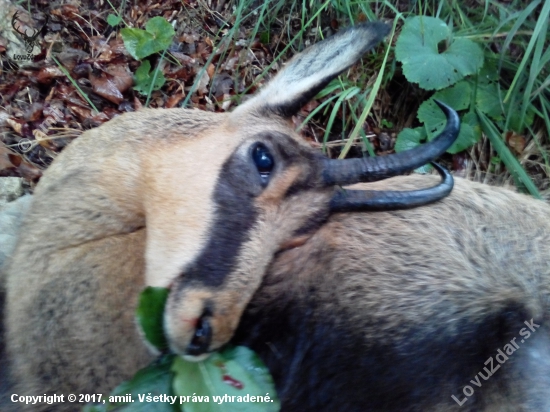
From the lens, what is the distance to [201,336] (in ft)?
7.12

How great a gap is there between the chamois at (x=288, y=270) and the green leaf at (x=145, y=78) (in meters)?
1.77

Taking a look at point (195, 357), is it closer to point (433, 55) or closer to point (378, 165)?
point (378, 165)

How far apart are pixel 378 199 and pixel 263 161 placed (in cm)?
55

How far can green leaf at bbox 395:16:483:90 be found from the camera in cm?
383

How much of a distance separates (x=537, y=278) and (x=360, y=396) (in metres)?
0.94

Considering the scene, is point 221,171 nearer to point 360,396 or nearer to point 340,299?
point 340,299

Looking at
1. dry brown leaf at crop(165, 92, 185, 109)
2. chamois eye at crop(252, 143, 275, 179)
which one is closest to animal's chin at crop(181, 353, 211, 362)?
chamois eye at crop(252, 143, 275, 179)

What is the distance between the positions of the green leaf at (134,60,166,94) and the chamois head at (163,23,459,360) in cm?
173

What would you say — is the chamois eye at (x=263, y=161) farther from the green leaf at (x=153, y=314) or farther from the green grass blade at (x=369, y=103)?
the green grass blade at (x=369, y=103)

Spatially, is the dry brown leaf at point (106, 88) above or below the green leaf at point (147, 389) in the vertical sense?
below

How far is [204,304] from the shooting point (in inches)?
85.5

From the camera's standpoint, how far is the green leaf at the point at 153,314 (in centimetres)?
216

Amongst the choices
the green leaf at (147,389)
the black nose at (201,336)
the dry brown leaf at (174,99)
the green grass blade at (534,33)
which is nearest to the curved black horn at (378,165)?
the black nose at (201,336)

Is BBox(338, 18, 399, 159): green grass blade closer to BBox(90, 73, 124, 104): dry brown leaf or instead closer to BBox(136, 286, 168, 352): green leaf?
BBox(90, 73, 124, 104): dry brown leaf
